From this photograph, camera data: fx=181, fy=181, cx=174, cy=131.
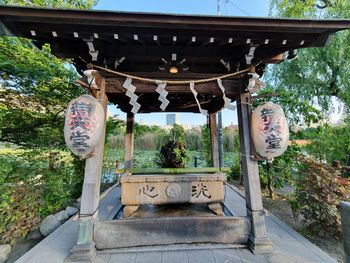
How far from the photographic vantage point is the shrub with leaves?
2.82 metres

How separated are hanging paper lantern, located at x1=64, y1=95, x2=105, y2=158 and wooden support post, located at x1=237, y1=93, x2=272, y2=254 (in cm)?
197

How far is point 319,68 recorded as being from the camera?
650cm

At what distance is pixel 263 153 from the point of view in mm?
2287

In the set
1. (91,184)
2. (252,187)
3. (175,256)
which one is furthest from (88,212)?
(252,187)

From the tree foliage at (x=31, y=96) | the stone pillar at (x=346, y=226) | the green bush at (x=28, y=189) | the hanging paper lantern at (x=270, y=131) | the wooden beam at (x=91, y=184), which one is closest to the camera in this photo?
the stone pillar at (x=346, y=226)

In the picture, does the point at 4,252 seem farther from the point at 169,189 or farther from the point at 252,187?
the point at 252,187

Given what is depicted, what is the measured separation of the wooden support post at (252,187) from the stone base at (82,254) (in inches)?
81.8

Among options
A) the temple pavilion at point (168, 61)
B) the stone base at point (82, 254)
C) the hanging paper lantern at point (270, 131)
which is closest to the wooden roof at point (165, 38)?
the temple pavilion at point (168, 61)

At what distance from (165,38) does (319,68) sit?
6.86 m

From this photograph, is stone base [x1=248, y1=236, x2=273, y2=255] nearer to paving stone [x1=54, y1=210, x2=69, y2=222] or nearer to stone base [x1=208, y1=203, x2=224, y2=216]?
stone base [x1=208, y1=203, x2=224, y2=216]

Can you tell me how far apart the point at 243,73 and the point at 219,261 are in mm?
2504

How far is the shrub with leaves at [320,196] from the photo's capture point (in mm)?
2822

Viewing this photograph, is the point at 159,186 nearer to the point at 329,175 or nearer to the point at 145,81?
the point at 145,81

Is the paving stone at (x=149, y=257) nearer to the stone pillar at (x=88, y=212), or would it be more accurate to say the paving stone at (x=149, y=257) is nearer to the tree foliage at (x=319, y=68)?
the stone pillar at (x=88, y=212)
